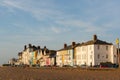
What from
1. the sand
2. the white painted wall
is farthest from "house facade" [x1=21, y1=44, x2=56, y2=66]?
the sand

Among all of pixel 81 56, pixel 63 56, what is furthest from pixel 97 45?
pixel 63 56

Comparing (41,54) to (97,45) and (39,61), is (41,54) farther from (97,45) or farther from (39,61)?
(97,45)

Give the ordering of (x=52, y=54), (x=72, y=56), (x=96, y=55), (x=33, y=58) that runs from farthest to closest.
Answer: (x=33, y=58) → (x=52, y=54) → (x=72, y=56) → (x=96, y=55)

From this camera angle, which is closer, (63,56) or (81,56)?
(81,56)

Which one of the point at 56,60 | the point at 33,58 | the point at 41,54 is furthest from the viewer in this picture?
the point at 33,58

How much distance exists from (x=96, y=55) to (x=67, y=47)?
28577 millimetres

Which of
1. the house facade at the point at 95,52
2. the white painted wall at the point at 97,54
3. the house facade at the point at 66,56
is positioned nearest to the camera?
the white painted wall at the point at 97,54

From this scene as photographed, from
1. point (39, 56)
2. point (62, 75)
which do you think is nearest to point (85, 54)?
point (39, 56)

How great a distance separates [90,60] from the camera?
101 meters

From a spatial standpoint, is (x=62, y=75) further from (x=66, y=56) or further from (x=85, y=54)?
(x=66, y=56)

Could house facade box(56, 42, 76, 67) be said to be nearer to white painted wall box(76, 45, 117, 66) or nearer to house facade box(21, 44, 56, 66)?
house facade box(21, 44, 56, 66)

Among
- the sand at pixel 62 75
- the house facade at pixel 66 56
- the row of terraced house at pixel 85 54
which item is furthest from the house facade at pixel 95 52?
the sand at pixel 62 75

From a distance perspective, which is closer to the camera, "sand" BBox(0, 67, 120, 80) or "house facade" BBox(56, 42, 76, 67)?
"sand" BBox(0, 67, 120, 80)

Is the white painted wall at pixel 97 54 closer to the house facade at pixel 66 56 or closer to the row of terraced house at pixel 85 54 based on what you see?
the row of terraced house at pixel 85 54
